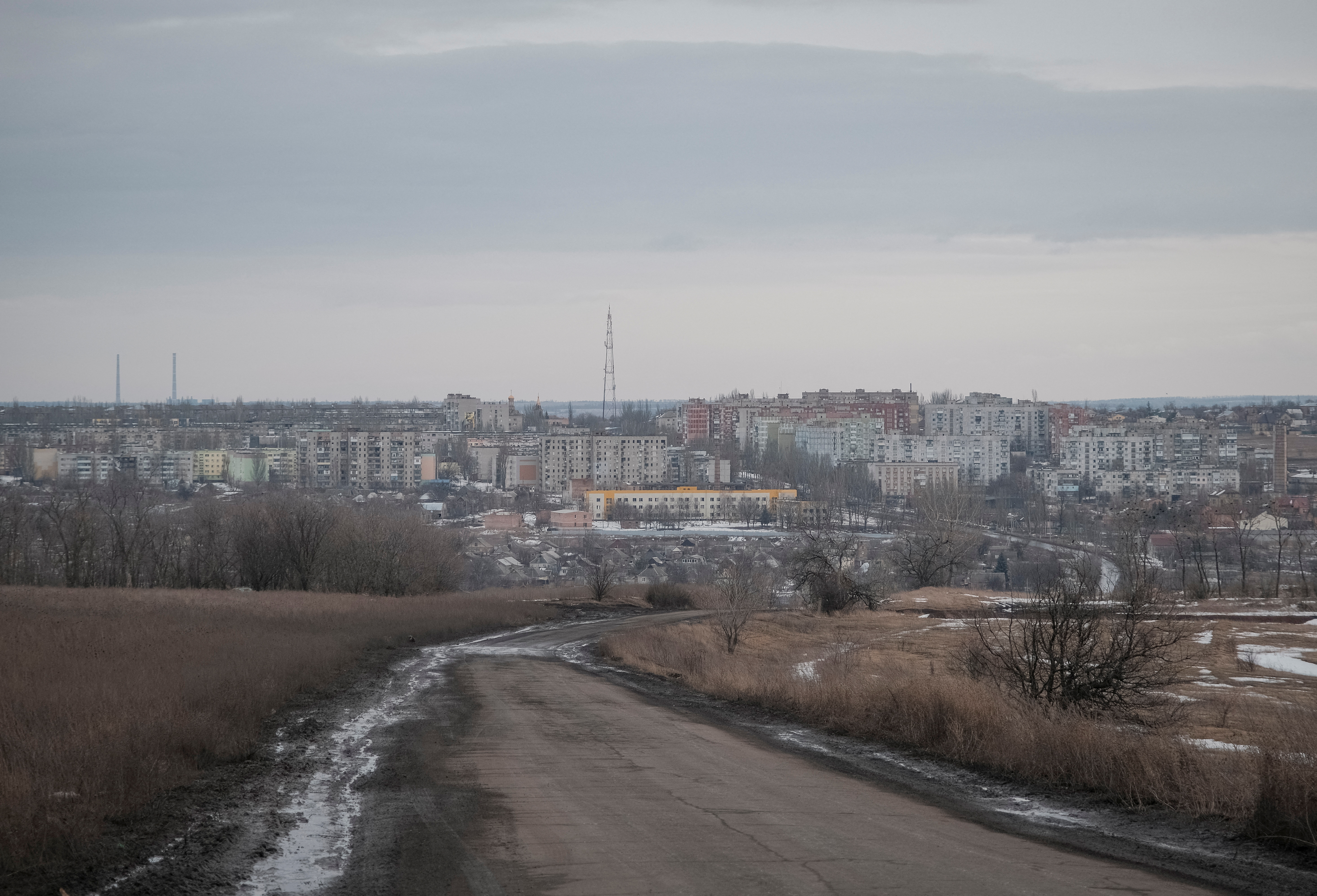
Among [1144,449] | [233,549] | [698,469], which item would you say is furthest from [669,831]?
[1144,449]

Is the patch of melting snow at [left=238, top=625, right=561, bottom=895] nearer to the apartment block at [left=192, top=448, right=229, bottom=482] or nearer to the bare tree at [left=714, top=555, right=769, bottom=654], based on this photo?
the bare tree at [left=714, top=555, right=769, bottom=654]

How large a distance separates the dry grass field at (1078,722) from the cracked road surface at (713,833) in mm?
1620

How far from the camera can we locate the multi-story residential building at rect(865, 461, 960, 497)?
160250mm

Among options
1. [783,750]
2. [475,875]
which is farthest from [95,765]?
[783,750]

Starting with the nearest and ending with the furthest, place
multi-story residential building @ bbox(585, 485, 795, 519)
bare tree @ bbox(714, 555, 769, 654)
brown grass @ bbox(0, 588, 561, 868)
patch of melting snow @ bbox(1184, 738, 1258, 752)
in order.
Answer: brown grass @ bbox(0, 588, 561, 868) → patch of melting snow @ bbox(1184, 738, 1258, 752) → bare tree @ bbox(714, 555, 769, 654) → multi-story residential building @ bbox(585, 485, 795, 519)

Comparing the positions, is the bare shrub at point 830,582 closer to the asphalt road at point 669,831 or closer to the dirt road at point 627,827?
the dirt road at point 627,827

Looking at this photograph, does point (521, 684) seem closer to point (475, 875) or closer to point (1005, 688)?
point (1005, 688)

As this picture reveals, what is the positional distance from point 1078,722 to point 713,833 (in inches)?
197

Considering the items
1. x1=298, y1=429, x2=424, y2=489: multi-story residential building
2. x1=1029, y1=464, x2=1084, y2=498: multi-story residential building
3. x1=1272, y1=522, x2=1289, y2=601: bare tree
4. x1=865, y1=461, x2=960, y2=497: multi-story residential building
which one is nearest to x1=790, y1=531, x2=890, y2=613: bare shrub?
x1=1272, y1=522, x2=1289, y2=601: bare tree

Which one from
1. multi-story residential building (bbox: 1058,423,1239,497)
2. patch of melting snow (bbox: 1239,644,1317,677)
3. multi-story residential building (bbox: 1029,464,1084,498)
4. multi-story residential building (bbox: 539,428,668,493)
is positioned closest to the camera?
patch of melting snow (bbox: 1239,644,1317,677)

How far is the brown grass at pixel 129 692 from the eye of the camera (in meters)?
8.38

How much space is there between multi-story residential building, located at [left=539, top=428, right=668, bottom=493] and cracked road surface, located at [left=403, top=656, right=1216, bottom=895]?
175016 mm

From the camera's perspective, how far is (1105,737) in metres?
10.6

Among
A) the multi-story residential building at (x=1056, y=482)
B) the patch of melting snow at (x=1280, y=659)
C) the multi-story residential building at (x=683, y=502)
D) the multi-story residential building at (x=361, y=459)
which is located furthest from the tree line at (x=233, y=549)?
the multi-story residential building at (x=1056, y=482)
